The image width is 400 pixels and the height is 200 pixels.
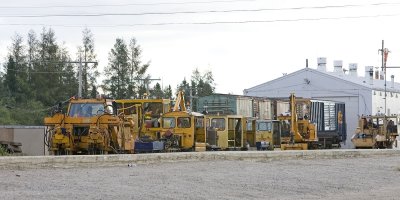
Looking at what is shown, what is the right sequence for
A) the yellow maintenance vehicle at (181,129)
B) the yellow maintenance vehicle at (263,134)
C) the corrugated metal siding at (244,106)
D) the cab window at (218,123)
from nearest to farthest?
the yellow maintenance vehicle at (181,129)
the cab window at (218,123)
the yellow maintenance vehicle at (263,134)
the corrugated metal siding at (244,106)

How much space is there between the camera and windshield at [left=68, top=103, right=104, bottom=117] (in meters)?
27.1

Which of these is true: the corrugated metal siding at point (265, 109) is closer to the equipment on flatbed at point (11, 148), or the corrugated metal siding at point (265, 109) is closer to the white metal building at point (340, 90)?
the equipment on flatbed at point (11, 148)

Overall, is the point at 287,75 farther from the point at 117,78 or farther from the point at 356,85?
the point at 117,78

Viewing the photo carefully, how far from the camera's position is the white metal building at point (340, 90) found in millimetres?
74812

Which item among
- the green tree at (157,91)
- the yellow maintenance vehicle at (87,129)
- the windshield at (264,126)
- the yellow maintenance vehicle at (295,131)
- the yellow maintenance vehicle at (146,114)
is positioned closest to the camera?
the yellow maintenance vehicle at (87,129)

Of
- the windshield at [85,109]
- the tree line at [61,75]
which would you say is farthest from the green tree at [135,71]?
the windshield at [85,109]

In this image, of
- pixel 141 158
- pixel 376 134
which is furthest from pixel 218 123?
pixel 376 134

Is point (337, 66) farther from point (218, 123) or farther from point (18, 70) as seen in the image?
point (218, 123)

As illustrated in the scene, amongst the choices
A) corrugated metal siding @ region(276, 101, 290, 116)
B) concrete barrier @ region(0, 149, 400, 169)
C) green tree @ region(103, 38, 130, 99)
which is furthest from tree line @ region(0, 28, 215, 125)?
concrete barrier @ region(0, 149, 400, 169)

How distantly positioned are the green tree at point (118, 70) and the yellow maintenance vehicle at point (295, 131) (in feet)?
111

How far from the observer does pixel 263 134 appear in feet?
129

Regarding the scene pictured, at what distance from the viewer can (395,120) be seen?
2117 inches

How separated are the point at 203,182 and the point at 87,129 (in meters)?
9.29

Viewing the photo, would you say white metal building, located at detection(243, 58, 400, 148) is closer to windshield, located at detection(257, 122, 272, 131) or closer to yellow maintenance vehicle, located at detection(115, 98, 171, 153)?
windshield, located at detection(257, 122, 272, 131)
